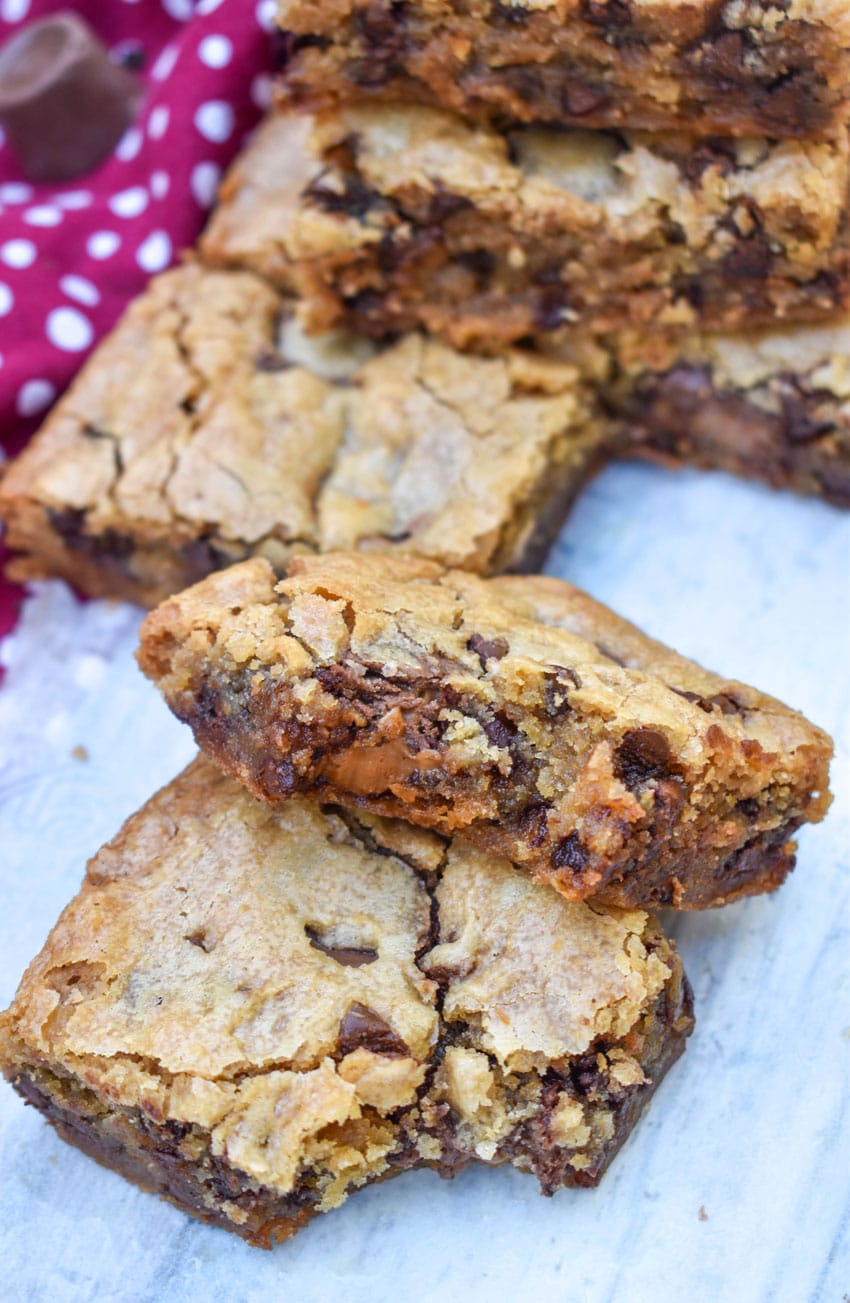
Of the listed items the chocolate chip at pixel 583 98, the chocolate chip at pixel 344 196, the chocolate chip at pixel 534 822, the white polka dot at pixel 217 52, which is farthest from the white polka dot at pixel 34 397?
the chocolate chip at pixel 534 822

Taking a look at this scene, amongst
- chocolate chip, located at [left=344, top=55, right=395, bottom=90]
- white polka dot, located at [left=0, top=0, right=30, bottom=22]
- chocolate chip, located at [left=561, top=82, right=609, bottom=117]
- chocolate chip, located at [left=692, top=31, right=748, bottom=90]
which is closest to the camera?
chocolate chip, located at [left=692, top=31, right=748, bottom=90]

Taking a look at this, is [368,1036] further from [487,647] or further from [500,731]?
[487,647]

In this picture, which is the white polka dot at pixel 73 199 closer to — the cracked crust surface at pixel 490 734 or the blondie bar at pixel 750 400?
the blondie bar at pixel 750 400

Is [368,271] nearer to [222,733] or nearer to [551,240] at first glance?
[551,240]

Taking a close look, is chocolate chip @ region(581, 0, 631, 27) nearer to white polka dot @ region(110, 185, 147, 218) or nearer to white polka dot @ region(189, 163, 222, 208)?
white polka dot @ region(189, 163, 222, 208)

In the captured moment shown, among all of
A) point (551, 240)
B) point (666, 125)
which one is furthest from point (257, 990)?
point (666, 125)

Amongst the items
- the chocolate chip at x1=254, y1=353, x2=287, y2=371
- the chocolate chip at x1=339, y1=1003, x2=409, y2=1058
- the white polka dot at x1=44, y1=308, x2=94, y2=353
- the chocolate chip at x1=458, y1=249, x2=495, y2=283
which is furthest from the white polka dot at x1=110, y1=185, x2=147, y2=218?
the chocolate chip at x1=339, y1=1003, x2=409, y2=1058
